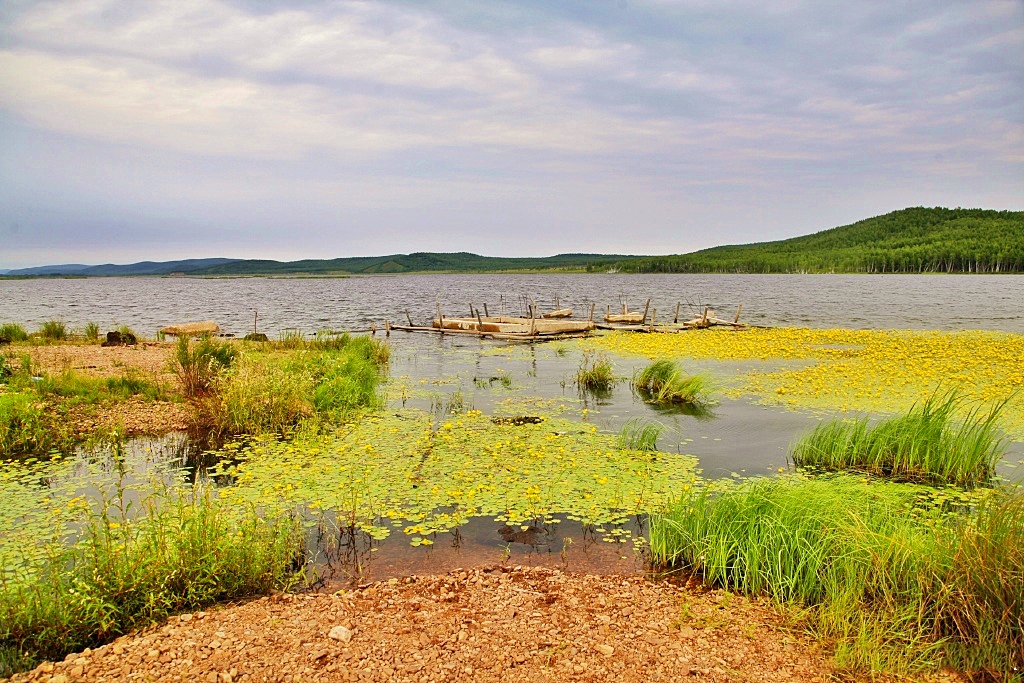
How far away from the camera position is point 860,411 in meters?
14.2

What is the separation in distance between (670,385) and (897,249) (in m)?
143

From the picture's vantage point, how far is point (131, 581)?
547cm

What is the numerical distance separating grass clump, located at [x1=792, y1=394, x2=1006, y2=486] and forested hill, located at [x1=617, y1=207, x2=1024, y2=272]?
5468 inches

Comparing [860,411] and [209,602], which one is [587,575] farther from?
[860,411]

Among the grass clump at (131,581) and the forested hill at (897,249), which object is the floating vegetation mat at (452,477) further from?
the forested hill at (897,249)

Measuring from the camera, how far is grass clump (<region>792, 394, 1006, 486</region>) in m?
9.73

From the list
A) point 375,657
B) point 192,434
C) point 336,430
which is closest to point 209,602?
point 375,657

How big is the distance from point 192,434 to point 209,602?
7.61m

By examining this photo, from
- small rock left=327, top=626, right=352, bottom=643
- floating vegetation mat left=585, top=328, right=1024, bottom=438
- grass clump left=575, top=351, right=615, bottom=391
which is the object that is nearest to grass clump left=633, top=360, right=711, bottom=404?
grass clump left=575, top=351, right=615, bottom=391

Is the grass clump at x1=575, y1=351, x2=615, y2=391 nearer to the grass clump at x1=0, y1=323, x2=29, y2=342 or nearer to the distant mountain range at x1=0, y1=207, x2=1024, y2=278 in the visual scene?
the grass clump at x1=0, y1=323, x2=29, y2=342

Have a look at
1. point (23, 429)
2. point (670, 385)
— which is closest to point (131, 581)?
point (23, 429)

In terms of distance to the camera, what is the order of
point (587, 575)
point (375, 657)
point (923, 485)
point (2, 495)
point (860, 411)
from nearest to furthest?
point (375, 657) < point (587, 575) < point (2, 495) < point (923, 485) < point (860, 411)

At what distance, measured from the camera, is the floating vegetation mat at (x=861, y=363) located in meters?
15.2

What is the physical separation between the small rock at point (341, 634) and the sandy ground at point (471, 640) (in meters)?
0.01
